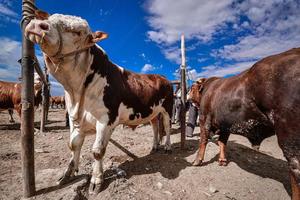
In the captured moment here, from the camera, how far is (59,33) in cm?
235

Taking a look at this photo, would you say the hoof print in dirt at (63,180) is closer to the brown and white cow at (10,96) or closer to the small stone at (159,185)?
the small stone at (159,185)

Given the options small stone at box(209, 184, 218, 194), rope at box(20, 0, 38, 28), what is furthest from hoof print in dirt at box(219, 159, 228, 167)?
rope at box(20, 0, 38, 28)

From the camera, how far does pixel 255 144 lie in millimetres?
3270

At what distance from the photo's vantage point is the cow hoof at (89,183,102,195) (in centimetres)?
289

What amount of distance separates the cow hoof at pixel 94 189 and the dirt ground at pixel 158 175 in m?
0.08

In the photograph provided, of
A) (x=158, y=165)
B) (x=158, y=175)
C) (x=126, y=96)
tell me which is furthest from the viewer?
(x=158, y=165)

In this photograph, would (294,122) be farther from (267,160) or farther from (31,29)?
(267,160)

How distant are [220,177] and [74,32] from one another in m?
3.65

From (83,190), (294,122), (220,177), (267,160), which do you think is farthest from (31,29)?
(267,160)

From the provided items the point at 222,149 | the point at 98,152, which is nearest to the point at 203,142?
the point at 222,149

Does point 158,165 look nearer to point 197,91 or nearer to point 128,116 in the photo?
point 128,116

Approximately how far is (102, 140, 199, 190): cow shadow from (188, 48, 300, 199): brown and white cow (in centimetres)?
143

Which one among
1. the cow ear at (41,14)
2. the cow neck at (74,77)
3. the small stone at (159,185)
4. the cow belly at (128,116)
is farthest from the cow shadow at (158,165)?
the cow ear at (41,14)

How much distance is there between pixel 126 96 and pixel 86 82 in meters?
0.82
